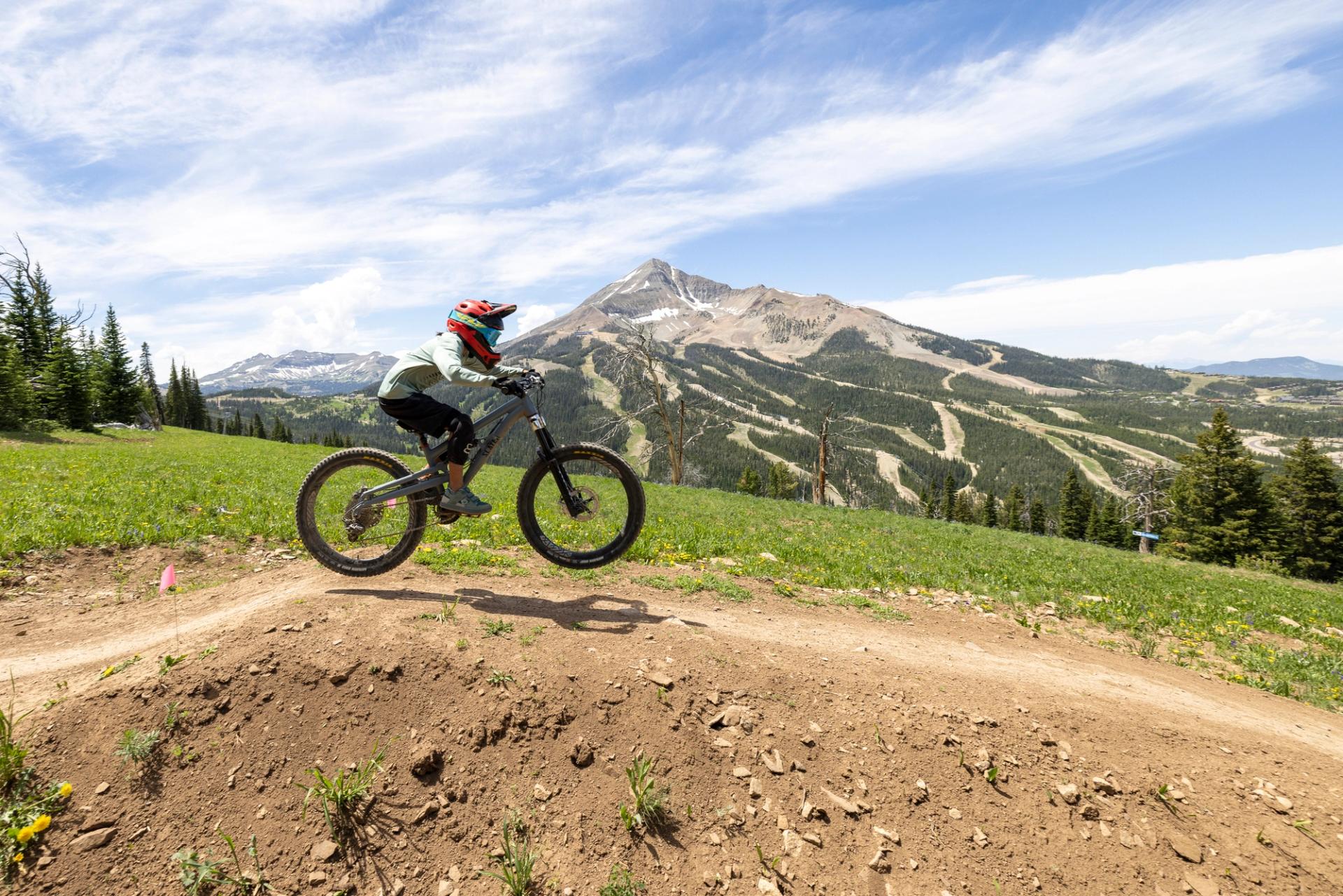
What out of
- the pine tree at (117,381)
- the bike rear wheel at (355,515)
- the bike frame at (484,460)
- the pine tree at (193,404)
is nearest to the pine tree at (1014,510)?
the bike frame at (484,460)

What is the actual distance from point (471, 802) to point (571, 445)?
4.09 m

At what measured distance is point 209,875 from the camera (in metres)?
3.80

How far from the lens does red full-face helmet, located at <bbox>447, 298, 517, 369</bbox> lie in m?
7.14

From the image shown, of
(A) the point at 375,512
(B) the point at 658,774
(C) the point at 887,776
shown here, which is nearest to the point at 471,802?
(B) the point at 658,774

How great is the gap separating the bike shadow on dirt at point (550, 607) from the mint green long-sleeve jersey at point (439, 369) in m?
2.61

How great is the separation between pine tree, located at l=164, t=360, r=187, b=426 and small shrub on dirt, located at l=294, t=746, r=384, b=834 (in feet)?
455

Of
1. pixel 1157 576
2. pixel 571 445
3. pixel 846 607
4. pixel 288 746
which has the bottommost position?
pixel 1157 576

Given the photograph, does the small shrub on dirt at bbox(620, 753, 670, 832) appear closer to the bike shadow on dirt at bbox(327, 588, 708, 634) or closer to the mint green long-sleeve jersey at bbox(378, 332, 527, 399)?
the bike shadow on dirt at bbox(327, 588, 708, 634)

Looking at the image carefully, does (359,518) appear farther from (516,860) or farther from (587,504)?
(516,860)

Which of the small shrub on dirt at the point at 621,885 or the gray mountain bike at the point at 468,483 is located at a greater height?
the gray mountain bike at the point at 468,483

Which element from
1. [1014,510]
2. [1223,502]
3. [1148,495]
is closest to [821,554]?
[1223,502]

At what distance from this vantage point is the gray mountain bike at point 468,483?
7477 mm

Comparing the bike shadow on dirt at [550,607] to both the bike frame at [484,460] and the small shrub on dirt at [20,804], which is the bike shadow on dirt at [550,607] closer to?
the bike frame at [484,460]

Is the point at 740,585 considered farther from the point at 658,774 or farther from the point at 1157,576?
the point at 1157,576
